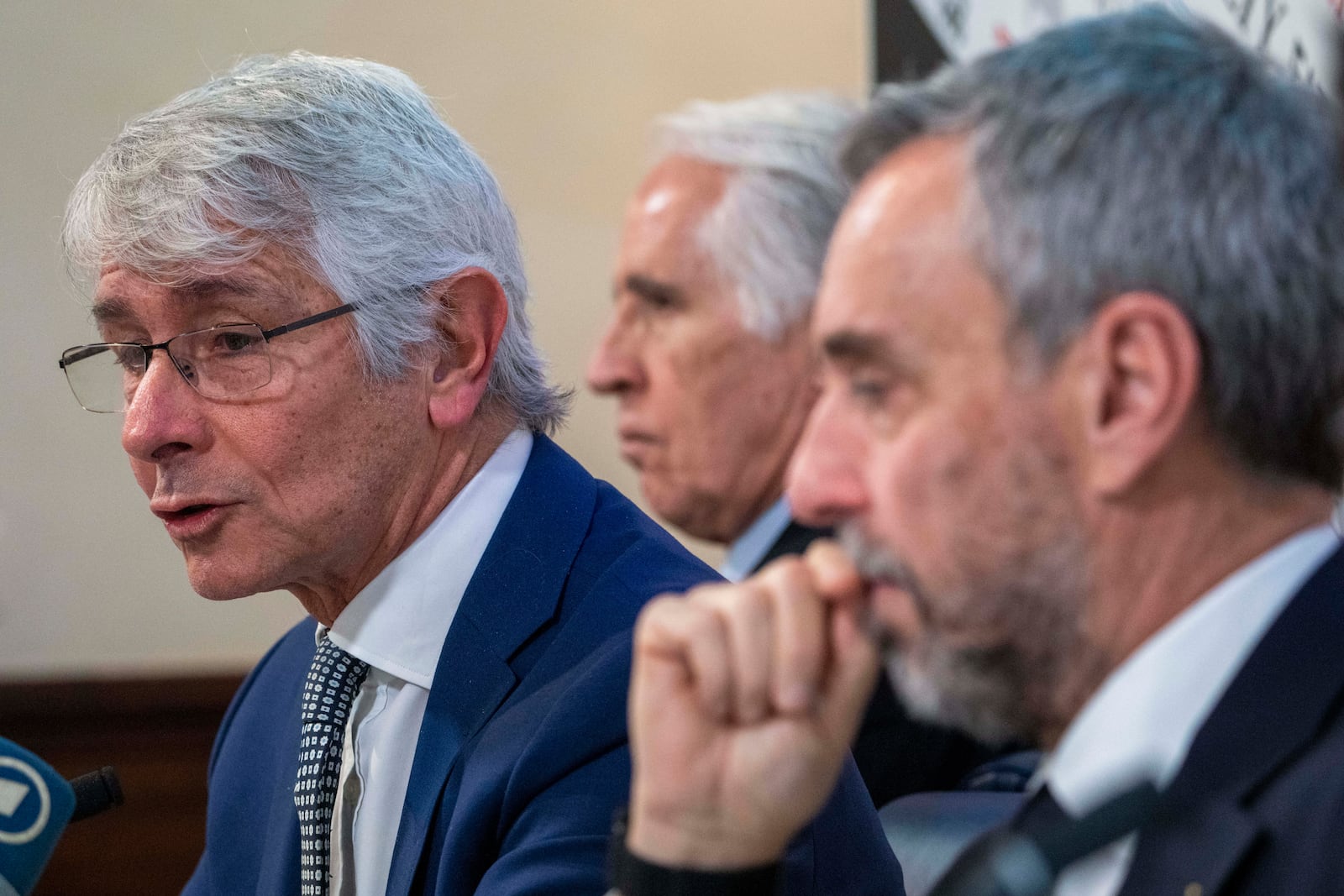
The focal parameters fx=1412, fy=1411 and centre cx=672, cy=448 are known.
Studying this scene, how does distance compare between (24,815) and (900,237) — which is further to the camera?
(24,815)

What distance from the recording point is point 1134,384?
0.80 meters

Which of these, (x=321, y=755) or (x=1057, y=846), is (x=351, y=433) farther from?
(x=1057, y=846)

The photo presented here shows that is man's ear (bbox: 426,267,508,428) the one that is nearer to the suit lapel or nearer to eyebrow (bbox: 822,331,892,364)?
the suit lapel

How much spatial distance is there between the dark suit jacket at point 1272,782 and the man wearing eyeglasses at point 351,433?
28.1 inches

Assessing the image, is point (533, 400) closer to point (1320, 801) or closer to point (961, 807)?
point (961, 807)

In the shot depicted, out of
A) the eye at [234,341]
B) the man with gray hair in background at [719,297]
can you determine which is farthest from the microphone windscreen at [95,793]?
the man with gray hair in background at [719,297]

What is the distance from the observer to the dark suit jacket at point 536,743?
50.5 inches

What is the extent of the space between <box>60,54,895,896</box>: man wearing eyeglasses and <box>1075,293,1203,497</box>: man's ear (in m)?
0.70

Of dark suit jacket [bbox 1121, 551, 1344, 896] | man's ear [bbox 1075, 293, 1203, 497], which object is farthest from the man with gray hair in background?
dark suit jacket [bbox 1121, 551, 1344, 896]

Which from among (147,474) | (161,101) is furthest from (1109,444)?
(161,101)

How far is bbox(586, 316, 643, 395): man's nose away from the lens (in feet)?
4.20

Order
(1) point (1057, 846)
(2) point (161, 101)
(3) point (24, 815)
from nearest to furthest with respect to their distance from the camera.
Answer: (1) point (1057, 846), (3) point (24, 815), (2) point (161, 101)

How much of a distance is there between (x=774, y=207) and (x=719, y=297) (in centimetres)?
9

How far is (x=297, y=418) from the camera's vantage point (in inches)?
61.2
